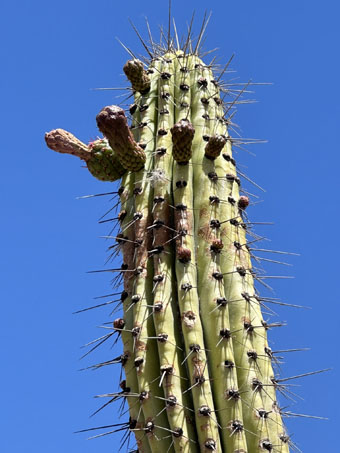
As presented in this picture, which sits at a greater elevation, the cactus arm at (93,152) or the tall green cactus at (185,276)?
the cactus arm at (93,152)

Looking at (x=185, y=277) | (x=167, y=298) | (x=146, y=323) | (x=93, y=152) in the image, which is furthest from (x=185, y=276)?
(x=93, y=152)

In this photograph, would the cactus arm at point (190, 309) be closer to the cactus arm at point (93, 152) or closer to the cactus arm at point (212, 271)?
the cactus arm at point (212, 271)

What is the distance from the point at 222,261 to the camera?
418 centimetres

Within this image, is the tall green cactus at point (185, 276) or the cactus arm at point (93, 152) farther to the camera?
the cactus arm at point (93, 152)

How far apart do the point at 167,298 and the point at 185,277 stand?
0.15 m

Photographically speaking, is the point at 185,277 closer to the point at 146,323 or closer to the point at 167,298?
the point at 167,298

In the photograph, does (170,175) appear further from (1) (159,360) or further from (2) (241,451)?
(2) (241,451)

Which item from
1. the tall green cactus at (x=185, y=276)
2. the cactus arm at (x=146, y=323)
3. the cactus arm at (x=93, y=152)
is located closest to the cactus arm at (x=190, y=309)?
the tall green cactus at (x=185, y=276)

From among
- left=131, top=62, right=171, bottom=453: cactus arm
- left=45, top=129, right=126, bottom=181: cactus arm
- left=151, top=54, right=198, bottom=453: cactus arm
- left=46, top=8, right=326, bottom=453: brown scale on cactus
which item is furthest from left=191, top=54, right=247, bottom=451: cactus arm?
left=45, top=129, right=126, bottom=181: cactus arm

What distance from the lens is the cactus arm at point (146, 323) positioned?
366cm

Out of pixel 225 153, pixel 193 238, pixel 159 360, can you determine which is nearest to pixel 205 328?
pixel 159 360

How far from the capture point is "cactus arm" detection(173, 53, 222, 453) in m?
3.58

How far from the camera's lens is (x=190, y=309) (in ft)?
12.7

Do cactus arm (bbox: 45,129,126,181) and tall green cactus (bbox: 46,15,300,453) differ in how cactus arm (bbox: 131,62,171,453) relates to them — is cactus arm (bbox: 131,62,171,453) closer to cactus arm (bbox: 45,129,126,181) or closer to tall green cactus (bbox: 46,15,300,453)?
tall green cactus (bbox: 46,15,300,453)
